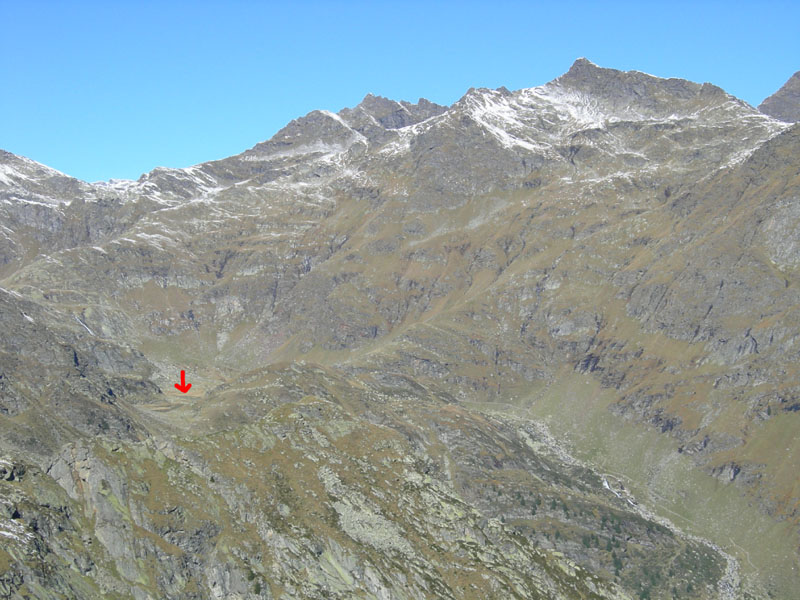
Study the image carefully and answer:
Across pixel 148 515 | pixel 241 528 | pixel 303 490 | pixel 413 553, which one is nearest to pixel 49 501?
pixel 148 515

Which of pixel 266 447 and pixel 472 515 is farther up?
pixel 266 447

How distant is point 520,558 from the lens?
135m

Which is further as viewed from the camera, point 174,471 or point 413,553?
point 413,553

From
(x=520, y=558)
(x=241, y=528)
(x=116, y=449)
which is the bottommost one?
(x=520, y=558)

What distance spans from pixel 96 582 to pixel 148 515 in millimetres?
12684

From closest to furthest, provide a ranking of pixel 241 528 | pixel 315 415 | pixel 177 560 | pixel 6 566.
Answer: pixel 6 566 < pixel 177 560 < pixel 241 528 < pixel 315 415

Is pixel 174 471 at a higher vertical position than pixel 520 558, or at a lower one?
higher

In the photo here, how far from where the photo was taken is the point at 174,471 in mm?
112500

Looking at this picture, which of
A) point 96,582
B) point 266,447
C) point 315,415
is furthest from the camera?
point 315,415

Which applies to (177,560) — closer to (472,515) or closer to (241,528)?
(241,528)

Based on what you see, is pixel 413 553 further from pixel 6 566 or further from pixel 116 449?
pixel 6 566

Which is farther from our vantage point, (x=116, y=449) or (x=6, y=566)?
(x=116, y=449)

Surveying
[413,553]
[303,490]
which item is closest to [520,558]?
[413,553]

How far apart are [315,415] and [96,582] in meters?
76.5
